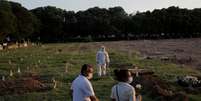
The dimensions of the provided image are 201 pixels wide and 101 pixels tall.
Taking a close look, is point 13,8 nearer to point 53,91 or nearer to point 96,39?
point 96,39

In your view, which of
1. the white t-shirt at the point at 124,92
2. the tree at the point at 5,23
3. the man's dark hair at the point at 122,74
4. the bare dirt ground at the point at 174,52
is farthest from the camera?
the tree at the point at 5,23

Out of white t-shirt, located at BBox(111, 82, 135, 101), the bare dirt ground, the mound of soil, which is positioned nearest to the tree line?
the bare dirt ground

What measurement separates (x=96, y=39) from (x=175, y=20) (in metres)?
22.9

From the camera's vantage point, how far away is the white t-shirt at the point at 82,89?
32.0 ft

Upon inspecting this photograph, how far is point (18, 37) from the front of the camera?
108438mm

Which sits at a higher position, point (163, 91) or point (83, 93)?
point (83, 93)

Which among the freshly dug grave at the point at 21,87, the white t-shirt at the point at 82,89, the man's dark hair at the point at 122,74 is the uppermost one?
the man's dark hair at the point at 122,74

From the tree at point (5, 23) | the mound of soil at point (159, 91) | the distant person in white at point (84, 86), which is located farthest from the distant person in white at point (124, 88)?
the tree at point (5, 23)

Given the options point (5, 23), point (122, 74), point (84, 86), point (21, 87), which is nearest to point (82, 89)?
point (84, 86)

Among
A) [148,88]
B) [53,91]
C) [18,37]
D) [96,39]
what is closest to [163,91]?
[148,88]

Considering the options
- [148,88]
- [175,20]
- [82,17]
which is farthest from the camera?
[82,17]

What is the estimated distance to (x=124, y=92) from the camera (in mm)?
8898

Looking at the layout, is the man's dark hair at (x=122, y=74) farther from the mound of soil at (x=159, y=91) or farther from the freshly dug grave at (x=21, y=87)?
the freshly dug grave at (x=21, y=87)

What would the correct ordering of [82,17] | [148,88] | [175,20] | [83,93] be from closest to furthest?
[83,93]
[148,88]
[175,20]
[82,17]
